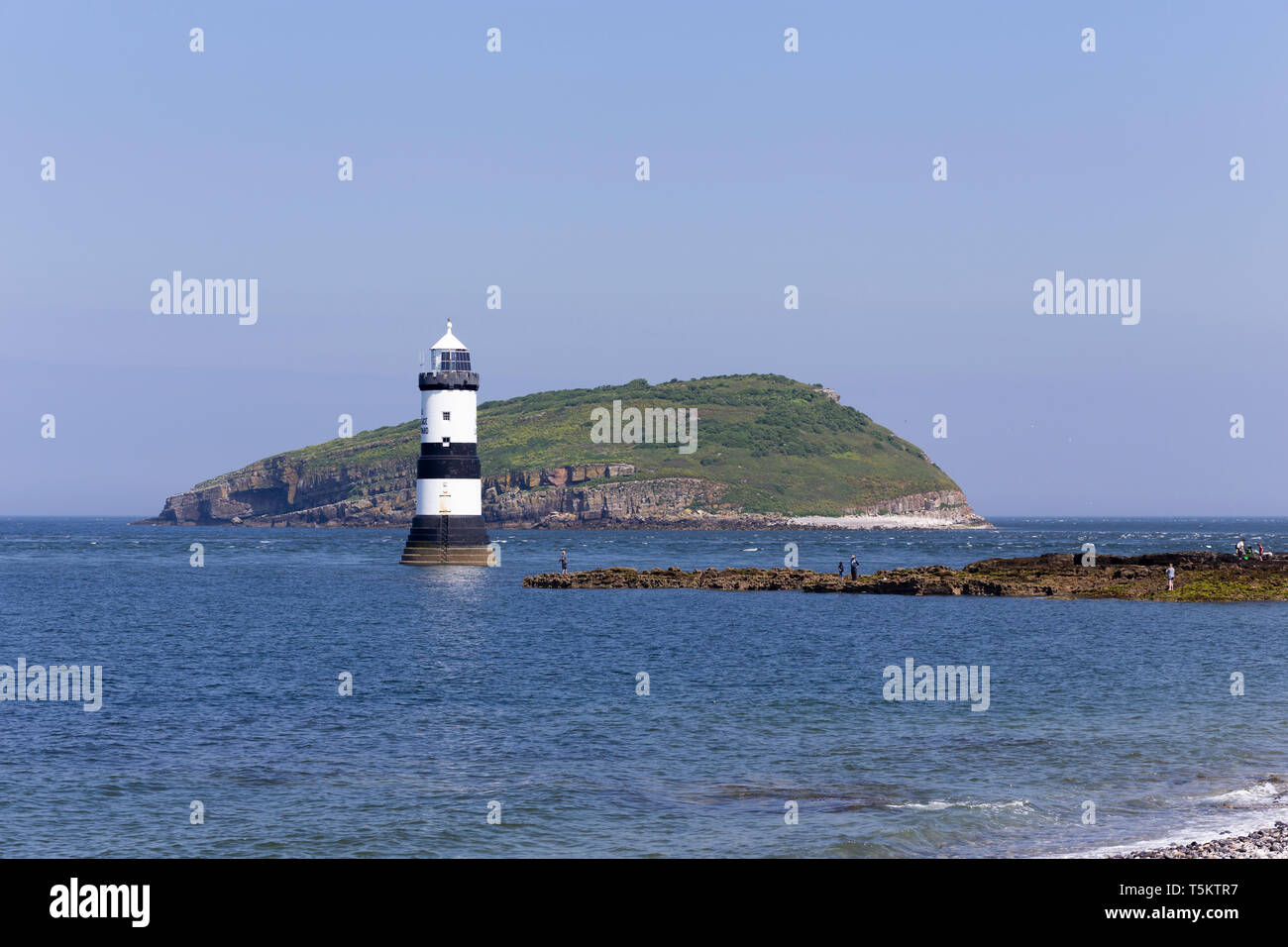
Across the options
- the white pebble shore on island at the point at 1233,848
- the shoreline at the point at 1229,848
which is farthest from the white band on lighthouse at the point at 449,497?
the white pebble shore on island at the point at 1233,848

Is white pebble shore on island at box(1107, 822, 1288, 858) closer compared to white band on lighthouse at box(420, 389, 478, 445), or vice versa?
white pebble shore on island at box(1107, 822, 1288, 858)

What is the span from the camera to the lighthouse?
267 feet

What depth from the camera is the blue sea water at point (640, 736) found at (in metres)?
19.4

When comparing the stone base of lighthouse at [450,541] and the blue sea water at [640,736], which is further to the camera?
the stone base of lighthouse at [450,541]

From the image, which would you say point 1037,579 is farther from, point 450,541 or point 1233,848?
point 1233,848

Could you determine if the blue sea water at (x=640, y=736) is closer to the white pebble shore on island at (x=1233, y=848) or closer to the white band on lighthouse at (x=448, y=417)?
the white pebble shore on island at (x=1233, y=848)

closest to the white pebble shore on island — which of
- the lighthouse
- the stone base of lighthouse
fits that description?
the lighthouse

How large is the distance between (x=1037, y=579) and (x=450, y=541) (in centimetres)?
3793

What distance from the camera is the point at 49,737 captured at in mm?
26938

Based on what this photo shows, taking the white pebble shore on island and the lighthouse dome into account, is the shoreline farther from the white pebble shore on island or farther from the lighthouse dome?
the lighthouse dome

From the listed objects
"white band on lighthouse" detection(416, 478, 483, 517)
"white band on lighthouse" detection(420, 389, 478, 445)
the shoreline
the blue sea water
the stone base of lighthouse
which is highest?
"white band on lighthouse" detection(420, 389, 478, 445)

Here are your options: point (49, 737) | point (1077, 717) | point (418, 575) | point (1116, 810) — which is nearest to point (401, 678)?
point (49, 737)

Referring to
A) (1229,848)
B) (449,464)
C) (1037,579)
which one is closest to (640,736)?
(1229,848)

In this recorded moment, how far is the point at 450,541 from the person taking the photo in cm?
8319
